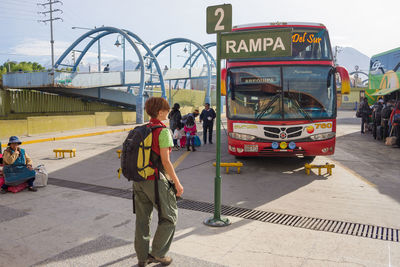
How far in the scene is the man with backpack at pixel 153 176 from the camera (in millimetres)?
3342

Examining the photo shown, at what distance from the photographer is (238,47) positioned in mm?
4695

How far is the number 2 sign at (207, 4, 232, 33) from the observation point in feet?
15.1

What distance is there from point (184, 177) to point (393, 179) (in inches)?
194

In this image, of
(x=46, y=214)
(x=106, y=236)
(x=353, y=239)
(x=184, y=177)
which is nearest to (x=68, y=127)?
(x=184, y=177)

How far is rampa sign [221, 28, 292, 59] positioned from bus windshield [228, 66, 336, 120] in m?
3.74

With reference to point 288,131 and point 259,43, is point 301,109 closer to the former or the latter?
point 288,131

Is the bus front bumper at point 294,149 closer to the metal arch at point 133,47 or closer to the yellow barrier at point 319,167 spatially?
the yellow barrier at point 319,167

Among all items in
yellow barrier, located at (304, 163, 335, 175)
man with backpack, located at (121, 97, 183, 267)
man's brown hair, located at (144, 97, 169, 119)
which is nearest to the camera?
man with backpack, located at (121, 97, 183, 267)

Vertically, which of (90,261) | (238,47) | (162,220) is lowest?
(90,261)

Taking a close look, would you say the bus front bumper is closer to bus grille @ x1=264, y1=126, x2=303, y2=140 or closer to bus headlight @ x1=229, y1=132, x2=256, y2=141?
bus headlight @ x1=229, y1=132, x2=256, y2=141

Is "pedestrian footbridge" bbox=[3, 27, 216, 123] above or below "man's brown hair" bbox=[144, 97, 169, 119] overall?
above

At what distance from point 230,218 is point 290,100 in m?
4.11

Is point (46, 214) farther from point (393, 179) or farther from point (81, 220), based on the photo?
point (393, 179)

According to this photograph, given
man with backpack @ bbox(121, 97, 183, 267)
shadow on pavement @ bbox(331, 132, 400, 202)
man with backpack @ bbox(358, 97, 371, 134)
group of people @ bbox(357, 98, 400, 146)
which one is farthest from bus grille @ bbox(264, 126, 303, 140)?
man with backpack @ bbox(358, 97, 371, 134)
